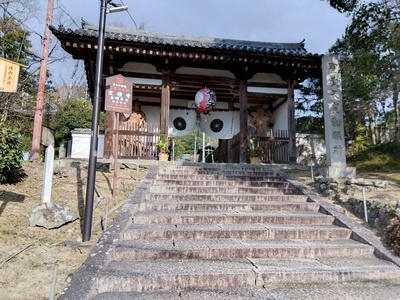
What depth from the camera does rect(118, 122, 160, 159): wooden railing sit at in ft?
32.0

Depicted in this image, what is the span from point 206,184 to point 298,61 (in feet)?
19.2

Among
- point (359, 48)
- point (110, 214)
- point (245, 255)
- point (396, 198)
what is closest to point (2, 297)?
point (110, 214)

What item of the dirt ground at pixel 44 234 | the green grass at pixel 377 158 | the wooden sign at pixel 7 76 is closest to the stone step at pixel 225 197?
the dirt ground at pixel 44 234

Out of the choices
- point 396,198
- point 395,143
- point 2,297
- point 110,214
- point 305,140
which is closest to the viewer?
point 2,297

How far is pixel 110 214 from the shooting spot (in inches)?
199

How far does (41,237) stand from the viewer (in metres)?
4.12

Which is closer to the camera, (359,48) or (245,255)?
(245,255)

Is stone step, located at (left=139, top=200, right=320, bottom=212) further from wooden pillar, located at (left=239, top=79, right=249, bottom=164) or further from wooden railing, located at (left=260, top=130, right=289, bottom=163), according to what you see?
wooden railing, located at (left=260, top=130, right=289, bottom=163)

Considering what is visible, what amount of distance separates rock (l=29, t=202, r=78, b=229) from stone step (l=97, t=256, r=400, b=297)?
5.14ft

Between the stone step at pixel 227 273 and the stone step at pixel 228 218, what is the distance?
1.25 m

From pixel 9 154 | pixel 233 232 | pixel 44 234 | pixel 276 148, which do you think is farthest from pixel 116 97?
pixel 276 148

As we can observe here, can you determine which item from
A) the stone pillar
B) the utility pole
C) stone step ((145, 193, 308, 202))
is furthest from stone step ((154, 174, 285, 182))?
the utility pole

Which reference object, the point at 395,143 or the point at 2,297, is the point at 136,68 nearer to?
the point at 2,297

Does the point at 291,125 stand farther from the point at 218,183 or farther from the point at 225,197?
the point at 225,197
